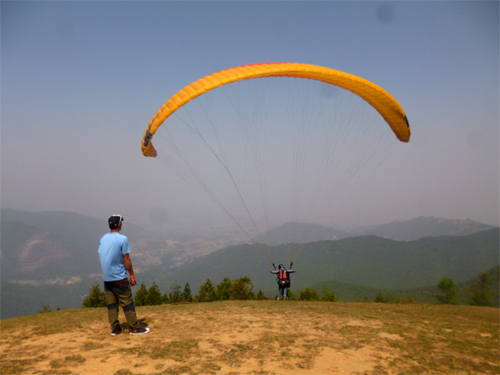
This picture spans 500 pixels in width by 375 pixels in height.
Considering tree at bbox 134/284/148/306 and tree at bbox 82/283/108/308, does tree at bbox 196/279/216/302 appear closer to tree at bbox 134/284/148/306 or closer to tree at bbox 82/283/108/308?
tree at bbox 134/284/148/306

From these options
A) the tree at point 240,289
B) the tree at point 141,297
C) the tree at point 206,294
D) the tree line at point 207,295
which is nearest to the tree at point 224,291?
the tree line at point 207,295

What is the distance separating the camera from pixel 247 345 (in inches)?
228

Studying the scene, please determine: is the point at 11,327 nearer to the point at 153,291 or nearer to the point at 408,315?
the point at 153,291

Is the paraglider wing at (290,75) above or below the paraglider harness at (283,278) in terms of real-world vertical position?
above

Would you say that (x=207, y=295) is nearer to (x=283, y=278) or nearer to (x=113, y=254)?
(x=283, y=278)

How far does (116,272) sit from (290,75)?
889 centimetres

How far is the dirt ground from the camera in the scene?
16.0 feet

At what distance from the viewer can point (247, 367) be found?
16.0 ft

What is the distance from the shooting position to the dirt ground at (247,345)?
486 cm

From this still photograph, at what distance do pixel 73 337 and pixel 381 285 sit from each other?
225963 mm

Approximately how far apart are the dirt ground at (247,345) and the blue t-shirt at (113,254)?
4.64 ft

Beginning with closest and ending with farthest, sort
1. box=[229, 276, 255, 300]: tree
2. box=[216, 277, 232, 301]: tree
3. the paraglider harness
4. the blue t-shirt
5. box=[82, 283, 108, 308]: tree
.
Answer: the blue t-shirt → the paraglider harness → box=[216, 277, 232, 301]: tree → box=[229, 276, 255, 300]: tree → box=[82, 283, 108, 308]: tree

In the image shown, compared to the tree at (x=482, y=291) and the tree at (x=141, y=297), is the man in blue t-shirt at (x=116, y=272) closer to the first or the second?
the tree at (x=141, y=297)

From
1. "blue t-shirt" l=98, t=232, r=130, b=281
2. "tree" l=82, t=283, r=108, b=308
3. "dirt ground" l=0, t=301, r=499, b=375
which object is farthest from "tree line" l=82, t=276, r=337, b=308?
"blue t-shirt" l=98, t=232, r=130, b=281
